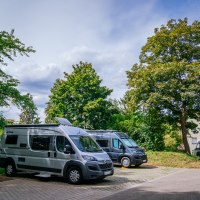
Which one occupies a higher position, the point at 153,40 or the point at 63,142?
the point at 153,40

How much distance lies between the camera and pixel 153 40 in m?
29.8

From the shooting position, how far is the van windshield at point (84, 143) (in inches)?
559

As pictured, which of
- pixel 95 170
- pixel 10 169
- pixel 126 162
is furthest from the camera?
pixel 126 162

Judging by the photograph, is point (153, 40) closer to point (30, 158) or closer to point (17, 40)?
point (17, 40)

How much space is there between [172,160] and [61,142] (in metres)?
13.1

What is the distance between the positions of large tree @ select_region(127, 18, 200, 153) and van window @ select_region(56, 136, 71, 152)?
14337mm

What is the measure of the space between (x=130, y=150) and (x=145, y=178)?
4.78 metres

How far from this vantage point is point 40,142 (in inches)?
593

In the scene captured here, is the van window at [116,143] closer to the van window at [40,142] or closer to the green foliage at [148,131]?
the van window at [40,142]

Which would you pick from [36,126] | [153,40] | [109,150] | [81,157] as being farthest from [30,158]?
[153,40]

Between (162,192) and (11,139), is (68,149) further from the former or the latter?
(162,192)

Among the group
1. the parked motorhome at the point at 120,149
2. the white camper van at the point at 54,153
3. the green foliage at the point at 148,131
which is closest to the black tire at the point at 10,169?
the white camper van at the point at 54,153

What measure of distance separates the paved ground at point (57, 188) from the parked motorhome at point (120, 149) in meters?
4.96

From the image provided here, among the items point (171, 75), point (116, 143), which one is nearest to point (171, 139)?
point (171, 75)
